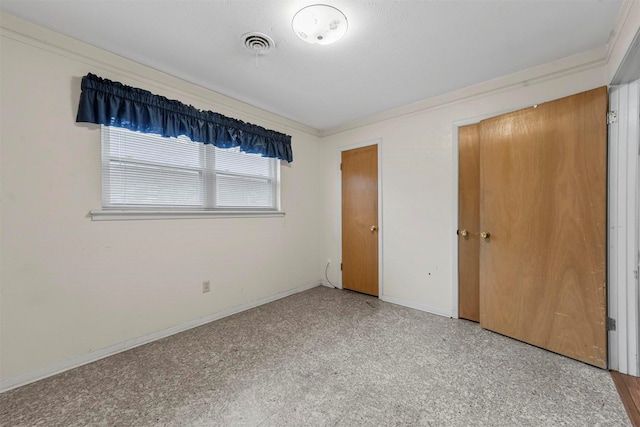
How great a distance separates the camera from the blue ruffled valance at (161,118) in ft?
6.59

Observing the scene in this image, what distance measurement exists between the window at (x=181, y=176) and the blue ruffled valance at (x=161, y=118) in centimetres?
11

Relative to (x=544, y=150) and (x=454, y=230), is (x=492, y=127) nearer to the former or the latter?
(x=544, y=150)

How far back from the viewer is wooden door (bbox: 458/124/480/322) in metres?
2.67

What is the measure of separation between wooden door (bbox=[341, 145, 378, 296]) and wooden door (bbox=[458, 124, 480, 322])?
103 cm

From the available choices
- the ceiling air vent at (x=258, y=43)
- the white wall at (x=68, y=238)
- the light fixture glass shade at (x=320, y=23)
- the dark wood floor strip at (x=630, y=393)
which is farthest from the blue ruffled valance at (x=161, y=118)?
the dark wood floor strip at (x=630, y=393)

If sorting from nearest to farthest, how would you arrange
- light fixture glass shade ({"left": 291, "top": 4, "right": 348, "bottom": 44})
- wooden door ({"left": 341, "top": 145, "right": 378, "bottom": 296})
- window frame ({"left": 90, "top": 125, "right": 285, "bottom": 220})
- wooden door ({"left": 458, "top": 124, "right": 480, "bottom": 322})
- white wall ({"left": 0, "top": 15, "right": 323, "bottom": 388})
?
light fixture glass shade ({"left": 291, "top": 4, "right": 348, "bottom": 44})
white wall ({"left": 0, "top": 15, "right": 323, "bottom": 388})
window frame ({"left": 90, "top": 125, "right": 285, "bottom": 220})
wooden door ({"left": 458, "top": 124, "right": 480, "bottom": 322})
wooden door ({"left": 341, "top": 145, "right": 378, "bottom": 296})

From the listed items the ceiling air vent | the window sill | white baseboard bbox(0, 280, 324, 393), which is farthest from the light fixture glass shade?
white baseboard bbox(0, 280, 324, 393)

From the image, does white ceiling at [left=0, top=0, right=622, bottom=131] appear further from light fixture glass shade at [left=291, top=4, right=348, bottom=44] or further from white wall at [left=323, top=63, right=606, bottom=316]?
white wall at [left=323, top=63, right=606, bottom=316]

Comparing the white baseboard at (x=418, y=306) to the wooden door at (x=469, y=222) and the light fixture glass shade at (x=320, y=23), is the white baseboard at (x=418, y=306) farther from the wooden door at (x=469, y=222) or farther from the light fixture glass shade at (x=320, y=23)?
the light fixture glass shade at (x=320, y=23)

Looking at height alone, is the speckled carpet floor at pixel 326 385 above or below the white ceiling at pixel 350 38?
below

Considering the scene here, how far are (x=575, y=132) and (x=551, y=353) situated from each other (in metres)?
1.74

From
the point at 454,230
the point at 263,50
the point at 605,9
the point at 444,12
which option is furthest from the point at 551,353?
the point at 263,50

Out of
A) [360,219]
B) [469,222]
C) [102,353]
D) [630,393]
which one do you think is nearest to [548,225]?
[469,222]

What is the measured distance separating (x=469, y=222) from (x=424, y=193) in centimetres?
56
